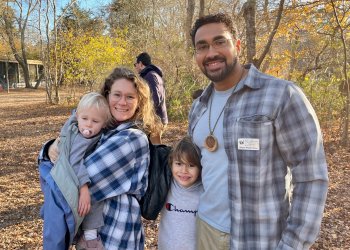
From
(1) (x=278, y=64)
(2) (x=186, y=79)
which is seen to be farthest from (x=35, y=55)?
(1) (x=278, y=64)

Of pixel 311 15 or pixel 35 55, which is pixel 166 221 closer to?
pixel 311 15

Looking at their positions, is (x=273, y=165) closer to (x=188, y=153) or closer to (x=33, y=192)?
(x=188, y=153)

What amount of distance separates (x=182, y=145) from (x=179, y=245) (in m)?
0.59

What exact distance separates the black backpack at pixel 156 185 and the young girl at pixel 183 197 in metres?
0.05

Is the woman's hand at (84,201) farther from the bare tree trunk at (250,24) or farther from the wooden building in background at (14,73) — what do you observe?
the wooden building in background at (14,73)

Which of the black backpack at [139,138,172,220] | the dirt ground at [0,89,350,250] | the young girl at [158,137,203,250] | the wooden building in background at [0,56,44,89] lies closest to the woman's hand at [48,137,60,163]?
the black backpack at [139,138,172,220]

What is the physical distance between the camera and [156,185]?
6.66 ft

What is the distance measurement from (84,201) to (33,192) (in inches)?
162

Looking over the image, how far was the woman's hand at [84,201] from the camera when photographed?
1.76 m

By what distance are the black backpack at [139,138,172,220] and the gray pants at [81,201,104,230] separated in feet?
0.84

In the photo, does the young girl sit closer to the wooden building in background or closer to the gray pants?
the gray pants

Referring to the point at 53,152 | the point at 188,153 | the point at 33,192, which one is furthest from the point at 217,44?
the point at 33,192

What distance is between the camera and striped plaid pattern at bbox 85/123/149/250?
1.85 meters

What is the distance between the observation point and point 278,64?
10.6 meters
